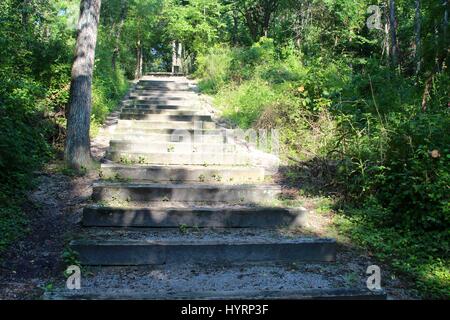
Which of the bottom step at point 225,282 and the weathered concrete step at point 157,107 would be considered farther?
the weathered concrete step at point 157,107

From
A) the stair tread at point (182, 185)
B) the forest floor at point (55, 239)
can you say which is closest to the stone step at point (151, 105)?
the forest floor at point (55, 239)

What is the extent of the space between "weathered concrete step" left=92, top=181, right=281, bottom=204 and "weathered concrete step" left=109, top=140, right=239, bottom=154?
53.4 inches

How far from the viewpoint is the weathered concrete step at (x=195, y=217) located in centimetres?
456

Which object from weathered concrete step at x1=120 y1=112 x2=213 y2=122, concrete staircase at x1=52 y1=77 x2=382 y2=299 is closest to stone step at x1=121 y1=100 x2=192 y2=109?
weathered concrete step at x1=120 y1=112 x2=213 y2=122

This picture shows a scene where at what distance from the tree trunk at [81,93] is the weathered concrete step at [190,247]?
6.36 ft

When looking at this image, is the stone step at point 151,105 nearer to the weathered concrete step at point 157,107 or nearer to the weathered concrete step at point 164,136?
the weathered concrete step at point 157,107

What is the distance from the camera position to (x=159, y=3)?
1886 cm

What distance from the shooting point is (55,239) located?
13.9ft

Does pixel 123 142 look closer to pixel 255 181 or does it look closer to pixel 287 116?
pixel 255 181

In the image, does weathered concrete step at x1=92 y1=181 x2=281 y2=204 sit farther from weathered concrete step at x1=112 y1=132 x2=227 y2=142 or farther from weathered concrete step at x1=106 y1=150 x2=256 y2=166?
weathered concrete step at x1=112 y1=132 x2=227 y2=142

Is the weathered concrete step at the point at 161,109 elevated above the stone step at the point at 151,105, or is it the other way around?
the stone step at the point at 151,105

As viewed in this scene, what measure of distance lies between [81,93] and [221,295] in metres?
3.97

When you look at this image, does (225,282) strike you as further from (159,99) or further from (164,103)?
(159,99)

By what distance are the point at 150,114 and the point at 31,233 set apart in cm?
493
